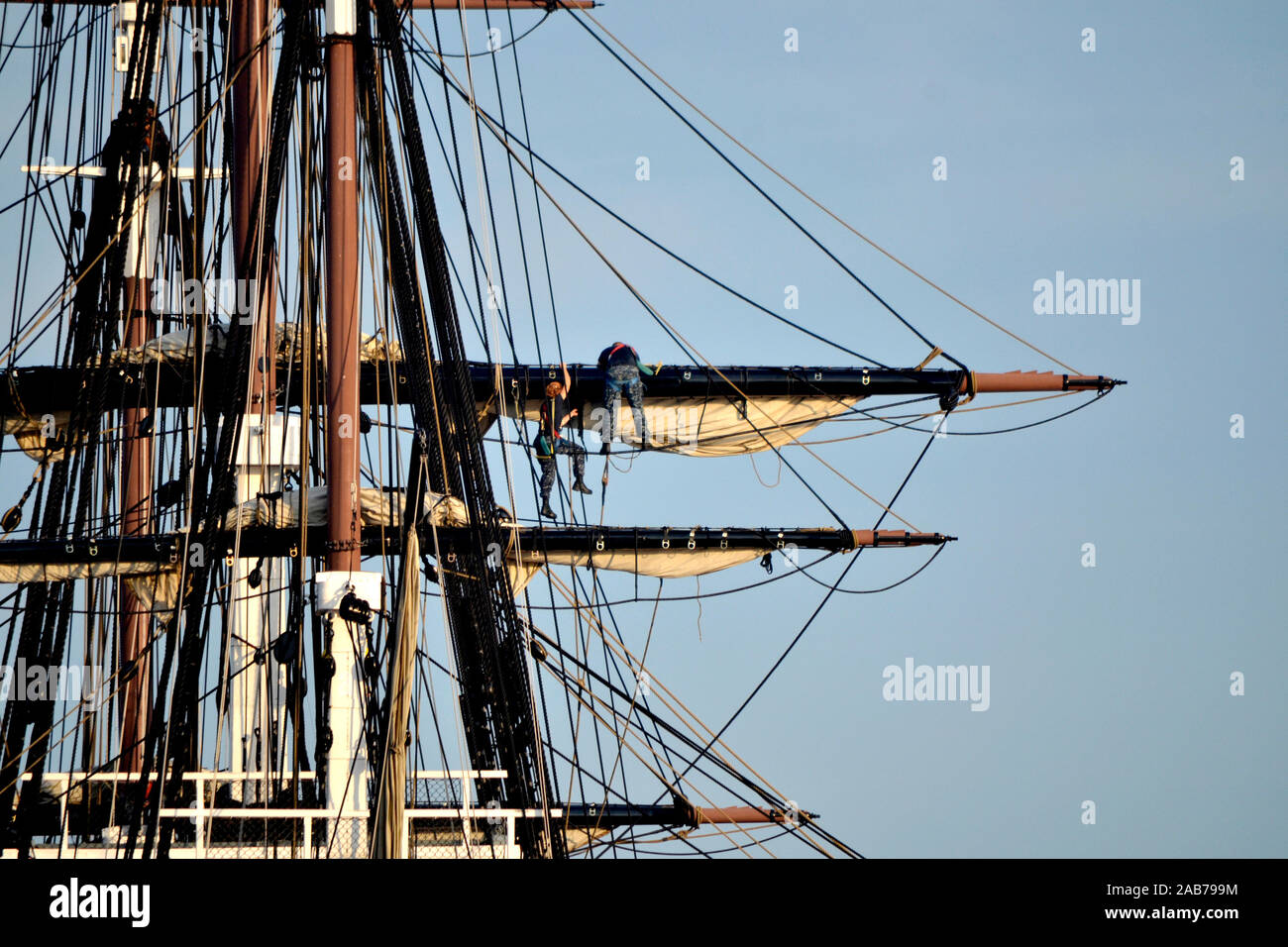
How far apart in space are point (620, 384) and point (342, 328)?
843 centimetres

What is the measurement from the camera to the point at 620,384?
27.2 m

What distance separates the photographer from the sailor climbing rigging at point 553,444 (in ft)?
84.3

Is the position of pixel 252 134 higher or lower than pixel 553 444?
higher

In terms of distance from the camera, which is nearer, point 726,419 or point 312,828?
point 312,828

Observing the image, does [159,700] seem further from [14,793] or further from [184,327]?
[184,327]

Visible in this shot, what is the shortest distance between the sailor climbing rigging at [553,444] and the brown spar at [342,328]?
21.1ft

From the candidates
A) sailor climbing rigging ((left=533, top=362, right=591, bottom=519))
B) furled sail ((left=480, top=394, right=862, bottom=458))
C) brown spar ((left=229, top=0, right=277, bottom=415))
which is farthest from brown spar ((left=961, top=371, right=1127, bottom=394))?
brown spar ((left=229, top=0, right=277, bottom=415))

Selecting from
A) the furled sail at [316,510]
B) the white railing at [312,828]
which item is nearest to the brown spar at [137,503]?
the furled sail at [316,510]

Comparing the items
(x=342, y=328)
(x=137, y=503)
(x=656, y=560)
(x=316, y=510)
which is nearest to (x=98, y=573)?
(x=137, y=503)

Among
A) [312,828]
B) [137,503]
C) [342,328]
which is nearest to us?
[312,828]

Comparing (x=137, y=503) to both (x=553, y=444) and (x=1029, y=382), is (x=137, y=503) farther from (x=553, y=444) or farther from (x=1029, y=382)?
(x=1029, y=382)

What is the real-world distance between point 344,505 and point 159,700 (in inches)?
121
